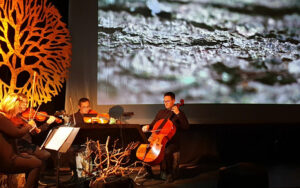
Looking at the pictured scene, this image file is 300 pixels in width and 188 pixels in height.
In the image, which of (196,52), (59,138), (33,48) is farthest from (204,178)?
(33,48)

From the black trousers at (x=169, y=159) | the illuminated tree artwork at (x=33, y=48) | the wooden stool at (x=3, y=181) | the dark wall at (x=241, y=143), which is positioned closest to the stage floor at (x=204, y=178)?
the black trousers at (x=169, y=159)

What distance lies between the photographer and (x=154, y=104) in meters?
5.28

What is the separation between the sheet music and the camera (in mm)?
3135

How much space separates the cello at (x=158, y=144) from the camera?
395 centimetres

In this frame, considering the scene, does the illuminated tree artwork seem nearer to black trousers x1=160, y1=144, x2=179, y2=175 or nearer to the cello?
the cello

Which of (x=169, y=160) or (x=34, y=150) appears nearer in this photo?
(x=34, y=150)

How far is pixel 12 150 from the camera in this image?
124 inches

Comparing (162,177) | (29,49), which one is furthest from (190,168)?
(29,49)

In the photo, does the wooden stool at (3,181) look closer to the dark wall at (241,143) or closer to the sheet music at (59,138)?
the sheet music at (59,138)

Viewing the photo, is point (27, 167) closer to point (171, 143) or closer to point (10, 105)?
point (10, 105)

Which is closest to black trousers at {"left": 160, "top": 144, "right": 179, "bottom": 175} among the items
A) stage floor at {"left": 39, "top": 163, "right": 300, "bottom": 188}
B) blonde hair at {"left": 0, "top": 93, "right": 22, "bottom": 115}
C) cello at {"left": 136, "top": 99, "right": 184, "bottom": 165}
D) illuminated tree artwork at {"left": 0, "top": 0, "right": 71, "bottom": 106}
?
stage floor at {"left": 39, "top": 163, "right": 300, "bottom": 188}

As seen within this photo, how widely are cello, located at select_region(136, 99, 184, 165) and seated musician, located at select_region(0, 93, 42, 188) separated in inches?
48.4

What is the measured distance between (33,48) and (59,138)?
8.21 ft

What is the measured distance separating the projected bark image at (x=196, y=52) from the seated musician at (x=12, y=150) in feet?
6.33
